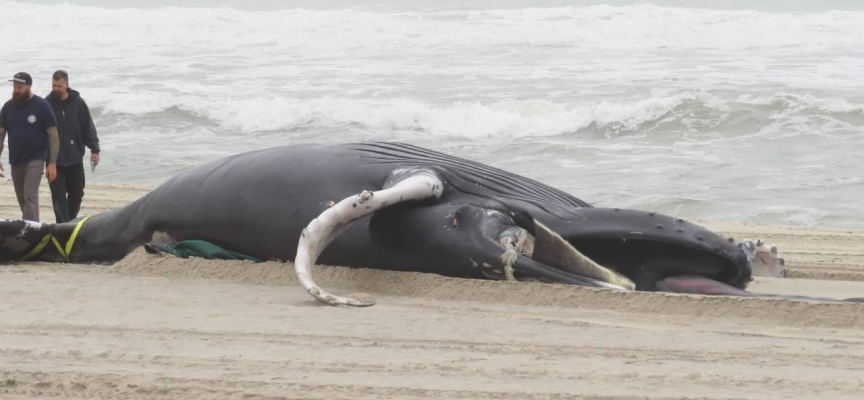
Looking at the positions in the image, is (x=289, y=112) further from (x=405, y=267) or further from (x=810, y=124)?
(x=405, y=267)

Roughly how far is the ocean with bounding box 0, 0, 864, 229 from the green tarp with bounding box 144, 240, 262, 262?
593cm

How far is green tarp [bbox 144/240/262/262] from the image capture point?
7.25 metres

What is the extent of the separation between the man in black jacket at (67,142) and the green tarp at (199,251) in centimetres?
288

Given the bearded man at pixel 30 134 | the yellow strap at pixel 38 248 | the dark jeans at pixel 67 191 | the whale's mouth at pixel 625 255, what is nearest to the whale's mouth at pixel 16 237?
the yellow strap at pixel 38 248

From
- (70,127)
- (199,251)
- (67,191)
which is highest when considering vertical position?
(70,127)

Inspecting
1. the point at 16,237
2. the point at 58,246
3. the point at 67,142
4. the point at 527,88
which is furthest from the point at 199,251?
the point at 527,88

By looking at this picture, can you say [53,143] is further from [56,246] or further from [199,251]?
[199,251]

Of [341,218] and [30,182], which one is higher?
[341,218]

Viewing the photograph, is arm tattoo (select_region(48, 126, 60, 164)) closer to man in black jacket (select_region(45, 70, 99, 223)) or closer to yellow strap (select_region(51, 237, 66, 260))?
man in black jacket (select_region(45, 70, 99, 223))

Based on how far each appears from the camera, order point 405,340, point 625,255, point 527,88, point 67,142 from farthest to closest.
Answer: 1. point 527,88
2. point 67,142
3. point 625,255
4. point 405,340

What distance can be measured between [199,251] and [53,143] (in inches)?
117

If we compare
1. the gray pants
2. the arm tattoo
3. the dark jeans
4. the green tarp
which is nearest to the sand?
the green tarp

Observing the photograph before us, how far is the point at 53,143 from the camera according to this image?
31.6 ft

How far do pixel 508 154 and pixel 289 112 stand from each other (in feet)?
19.4
